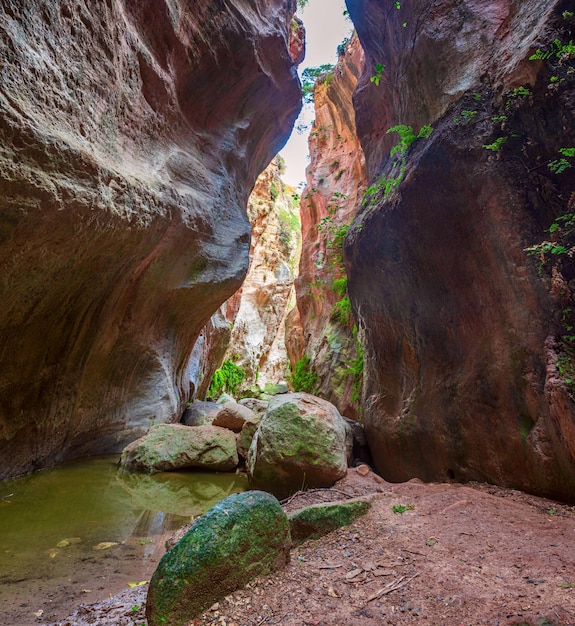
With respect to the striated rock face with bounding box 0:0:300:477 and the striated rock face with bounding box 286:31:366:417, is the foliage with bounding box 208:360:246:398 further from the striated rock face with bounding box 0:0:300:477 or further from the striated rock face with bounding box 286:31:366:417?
the striated rock face with bounding box 0:0:300:477

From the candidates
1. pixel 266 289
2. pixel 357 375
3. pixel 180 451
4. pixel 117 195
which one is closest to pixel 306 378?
pixel 357 375

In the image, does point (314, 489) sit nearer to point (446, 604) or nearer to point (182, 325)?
point (446, 604)

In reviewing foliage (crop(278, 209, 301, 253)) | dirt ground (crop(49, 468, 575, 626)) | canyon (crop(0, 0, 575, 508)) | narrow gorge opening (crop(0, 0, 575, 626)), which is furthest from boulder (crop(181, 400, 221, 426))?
foliage (crop(278, 209, 301, 253))

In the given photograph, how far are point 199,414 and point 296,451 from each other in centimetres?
808

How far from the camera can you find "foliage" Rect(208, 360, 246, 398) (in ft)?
75.2

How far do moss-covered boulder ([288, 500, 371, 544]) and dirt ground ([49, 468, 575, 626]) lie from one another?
0.27ft

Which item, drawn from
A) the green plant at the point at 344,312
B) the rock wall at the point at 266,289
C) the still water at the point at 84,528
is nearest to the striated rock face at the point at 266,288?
the rock wall at the point at 266,289

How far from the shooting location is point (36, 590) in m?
3.16

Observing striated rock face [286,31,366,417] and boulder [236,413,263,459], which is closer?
boulder [236,413,263,459]

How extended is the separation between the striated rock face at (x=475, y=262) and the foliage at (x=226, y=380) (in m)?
16.4

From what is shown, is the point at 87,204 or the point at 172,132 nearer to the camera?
the point at 87,204

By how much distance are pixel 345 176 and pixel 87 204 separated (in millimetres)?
13291

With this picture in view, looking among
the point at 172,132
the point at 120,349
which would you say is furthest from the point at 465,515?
the point at 172,132

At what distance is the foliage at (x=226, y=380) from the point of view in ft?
75.2
